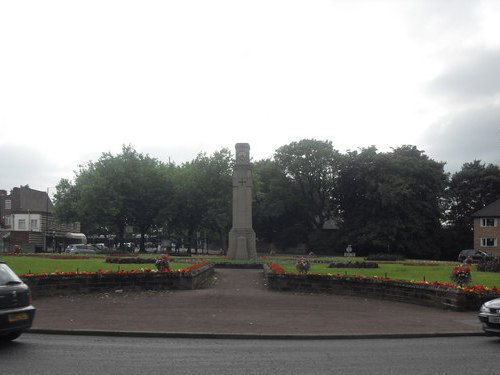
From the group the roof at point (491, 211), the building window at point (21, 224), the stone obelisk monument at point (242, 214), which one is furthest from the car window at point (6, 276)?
the building window at point (21, 224)

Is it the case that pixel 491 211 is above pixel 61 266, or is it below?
above

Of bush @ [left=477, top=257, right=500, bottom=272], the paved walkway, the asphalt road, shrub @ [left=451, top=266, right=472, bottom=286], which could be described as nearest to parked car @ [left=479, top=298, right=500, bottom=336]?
the asphalt road

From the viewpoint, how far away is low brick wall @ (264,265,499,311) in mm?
16297

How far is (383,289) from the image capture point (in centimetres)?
1938

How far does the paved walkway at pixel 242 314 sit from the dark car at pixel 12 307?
6.82 feet

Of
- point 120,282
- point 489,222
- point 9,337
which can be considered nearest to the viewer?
point 9,337

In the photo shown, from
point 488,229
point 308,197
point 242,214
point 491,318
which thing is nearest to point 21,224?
point 308,197

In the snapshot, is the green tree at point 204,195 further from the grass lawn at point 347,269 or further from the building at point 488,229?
the building at point 488,229

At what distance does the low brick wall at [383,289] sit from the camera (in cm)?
1630

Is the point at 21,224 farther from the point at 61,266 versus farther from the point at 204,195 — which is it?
the point at 61,266

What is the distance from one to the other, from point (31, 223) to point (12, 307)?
3422 inches

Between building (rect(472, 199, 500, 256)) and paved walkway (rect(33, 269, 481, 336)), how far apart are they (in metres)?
55.4

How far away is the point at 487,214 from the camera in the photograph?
6850 cm

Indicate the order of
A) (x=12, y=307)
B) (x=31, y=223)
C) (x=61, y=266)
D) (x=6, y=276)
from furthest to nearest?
(x=31, y=223)
(x=61, y=266)
(x=6, y=276)
(x=12, y=307)
